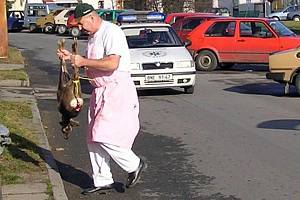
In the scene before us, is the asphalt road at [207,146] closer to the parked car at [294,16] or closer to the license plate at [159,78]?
the license plate at [159,78]

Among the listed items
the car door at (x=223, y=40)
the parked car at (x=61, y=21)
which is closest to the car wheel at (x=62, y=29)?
the parked car at (x=61, y=21)

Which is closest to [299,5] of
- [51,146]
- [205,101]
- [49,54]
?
[49,54]

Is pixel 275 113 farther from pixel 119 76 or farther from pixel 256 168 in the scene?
pixel 119 76

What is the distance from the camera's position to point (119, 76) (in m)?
6.71

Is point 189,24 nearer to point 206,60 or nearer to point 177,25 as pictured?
point 177,25

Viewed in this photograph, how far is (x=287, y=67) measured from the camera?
48.9 ft

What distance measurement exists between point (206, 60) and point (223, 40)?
2.70 feet

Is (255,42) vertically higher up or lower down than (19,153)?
higher up

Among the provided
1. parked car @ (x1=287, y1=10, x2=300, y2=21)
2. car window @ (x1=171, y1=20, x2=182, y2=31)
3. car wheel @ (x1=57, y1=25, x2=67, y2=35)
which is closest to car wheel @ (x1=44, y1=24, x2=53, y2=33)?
car wheel @ (x1=57, y1=25, x2=67, y2=35)

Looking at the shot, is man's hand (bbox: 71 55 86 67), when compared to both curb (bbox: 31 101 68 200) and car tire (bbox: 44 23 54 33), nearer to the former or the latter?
curb (bbox: 31 101 68 200)

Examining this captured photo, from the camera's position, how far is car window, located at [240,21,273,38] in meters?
21.2

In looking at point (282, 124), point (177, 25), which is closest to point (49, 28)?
point (177, 25)

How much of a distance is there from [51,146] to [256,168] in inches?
119

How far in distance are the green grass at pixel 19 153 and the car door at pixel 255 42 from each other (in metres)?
10.4
